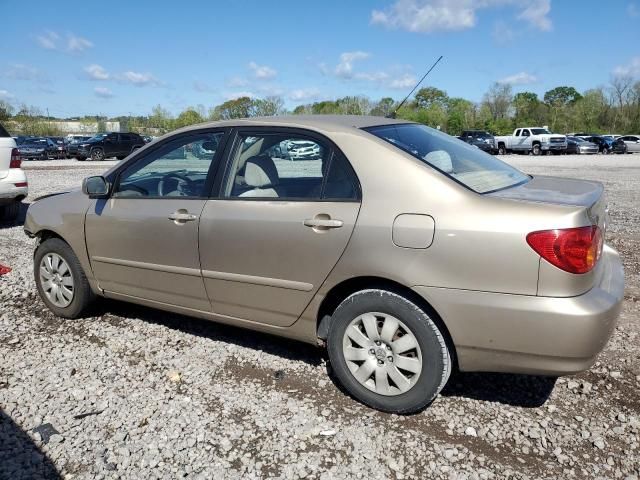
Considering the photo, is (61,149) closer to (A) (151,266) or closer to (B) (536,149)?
(B) (536,149)

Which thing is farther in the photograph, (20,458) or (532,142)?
(532,142)

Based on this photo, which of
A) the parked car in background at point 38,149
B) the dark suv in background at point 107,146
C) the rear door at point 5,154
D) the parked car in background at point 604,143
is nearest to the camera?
the rear door at point 5,154

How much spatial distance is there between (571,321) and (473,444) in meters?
0.82

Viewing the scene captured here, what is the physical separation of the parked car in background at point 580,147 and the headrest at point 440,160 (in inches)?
1565

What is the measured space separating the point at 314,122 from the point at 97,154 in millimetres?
31284

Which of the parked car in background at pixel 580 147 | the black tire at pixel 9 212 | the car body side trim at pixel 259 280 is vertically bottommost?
the black tire at pixel 9 212

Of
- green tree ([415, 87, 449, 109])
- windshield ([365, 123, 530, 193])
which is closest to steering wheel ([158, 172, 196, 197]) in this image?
windshield ([365, 123, 530, 193])

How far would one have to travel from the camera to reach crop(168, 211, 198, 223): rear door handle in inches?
138

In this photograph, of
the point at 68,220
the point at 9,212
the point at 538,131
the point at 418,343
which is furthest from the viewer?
the point at 538,131

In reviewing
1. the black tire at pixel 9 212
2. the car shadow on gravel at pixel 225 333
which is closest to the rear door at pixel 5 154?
the black tire at pixel 9 212

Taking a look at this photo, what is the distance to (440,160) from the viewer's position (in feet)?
10.1

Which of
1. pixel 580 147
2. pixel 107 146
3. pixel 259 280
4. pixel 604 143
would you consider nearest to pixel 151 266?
pixel 259 280

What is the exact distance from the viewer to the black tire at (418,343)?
2.80 m

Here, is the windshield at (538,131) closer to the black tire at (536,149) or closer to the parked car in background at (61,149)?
the black tire at (536,149)
